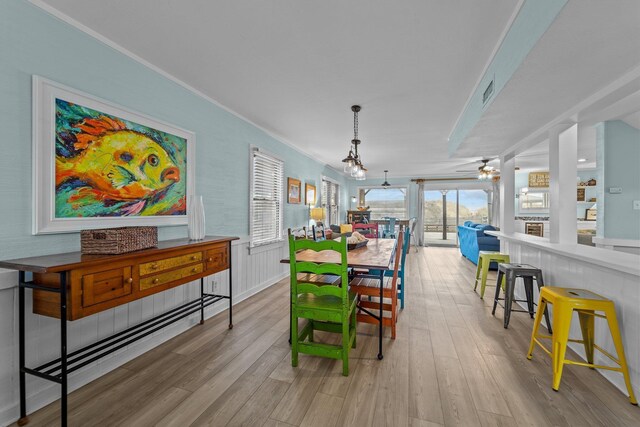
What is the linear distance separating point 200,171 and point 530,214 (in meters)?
9.56

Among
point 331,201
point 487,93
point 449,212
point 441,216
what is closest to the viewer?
point 487,93

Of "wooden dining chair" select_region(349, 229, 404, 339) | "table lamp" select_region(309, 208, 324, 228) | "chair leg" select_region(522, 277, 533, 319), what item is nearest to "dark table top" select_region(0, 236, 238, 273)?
"wooden dining chair" select_region(349, 229, 404, 339)

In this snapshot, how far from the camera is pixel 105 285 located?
1606mm

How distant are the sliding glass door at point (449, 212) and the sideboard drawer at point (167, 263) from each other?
8831 mm

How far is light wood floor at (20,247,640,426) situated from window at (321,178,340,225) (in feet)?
16.0

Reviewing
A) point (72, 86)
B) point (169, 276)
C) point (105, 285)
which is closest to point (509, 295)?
point (169, 276)

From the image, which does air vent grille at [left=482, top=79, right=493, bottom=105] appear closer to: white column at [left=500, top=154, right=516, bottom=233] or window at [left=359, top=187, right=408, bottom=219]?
white column at [left=500, top=154, right=516, bottom=233]

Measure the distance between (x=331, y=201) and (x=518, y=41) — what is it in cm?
648

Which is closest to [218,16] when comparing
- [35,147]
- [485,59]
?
[35,147]

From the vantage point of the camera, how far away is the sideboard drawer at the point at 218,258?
2.46m

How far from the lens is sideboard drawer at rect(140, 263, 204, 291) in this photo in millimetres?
1868

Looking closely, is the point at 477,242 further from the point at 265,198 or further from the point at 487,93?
the point at 265,198

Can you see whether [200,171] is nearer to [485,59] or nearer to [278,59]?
[278,59]

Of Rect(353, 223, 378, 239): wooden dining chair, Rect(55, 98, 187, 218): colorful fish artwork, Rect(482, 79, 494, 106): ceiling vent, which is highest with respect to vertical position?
Rect(482, 79, 494, 106): ceiling vent
